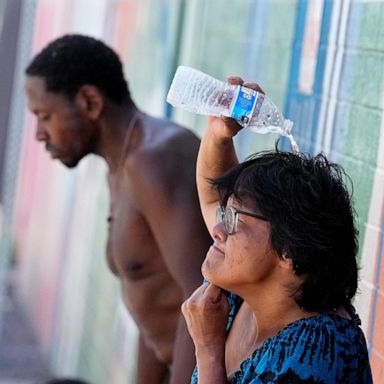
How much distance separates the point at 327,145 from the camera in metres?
3.75

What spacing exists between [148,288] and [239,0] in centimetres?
155

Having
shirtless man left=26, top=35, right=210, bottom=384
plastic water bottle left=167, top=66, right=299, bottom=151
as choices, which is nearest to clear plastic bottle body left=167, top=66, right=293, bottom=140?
plastic water bottle left=167, top=66, right=299, bottom=151

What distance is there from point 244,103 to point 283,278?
499mm

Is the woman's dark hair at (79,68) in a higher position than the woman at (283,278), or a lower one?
higher

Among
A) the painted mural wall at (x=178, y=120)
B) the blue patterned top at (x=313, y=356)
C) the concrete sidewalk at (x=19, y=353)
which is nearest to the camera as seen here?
the blue patterned top at (x=313, y=356)

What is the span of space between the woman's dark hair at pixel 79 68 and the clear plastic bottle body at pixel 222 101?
1.13 meters

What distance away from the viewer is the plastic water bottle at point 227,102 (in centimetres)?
277

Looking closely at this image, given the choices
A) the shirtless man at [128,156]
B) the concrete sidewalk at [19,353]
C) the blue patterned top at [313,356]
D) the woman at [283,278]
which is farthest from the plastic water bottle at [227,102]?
the concrete sidewalk at [19,353]

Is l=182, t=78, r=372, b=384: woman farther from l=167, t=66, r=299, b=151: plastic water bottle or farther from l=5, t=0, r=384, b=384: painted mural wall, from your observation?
l=5, t=0, r=384, b=384: painted mural wall

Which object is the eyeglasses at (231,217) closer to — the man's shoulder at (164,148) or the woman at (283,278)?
the woman at (283,278)

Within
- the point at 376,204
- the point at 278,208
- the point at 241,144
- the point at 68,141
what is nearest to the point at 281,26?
the point at 241,144

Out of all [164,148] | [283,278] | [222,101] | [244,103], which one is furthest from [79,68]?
[283,278]

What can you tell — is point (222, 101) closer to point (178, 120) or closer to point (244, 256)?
point (244, 256)

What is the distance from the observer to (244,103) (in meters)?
2.77
